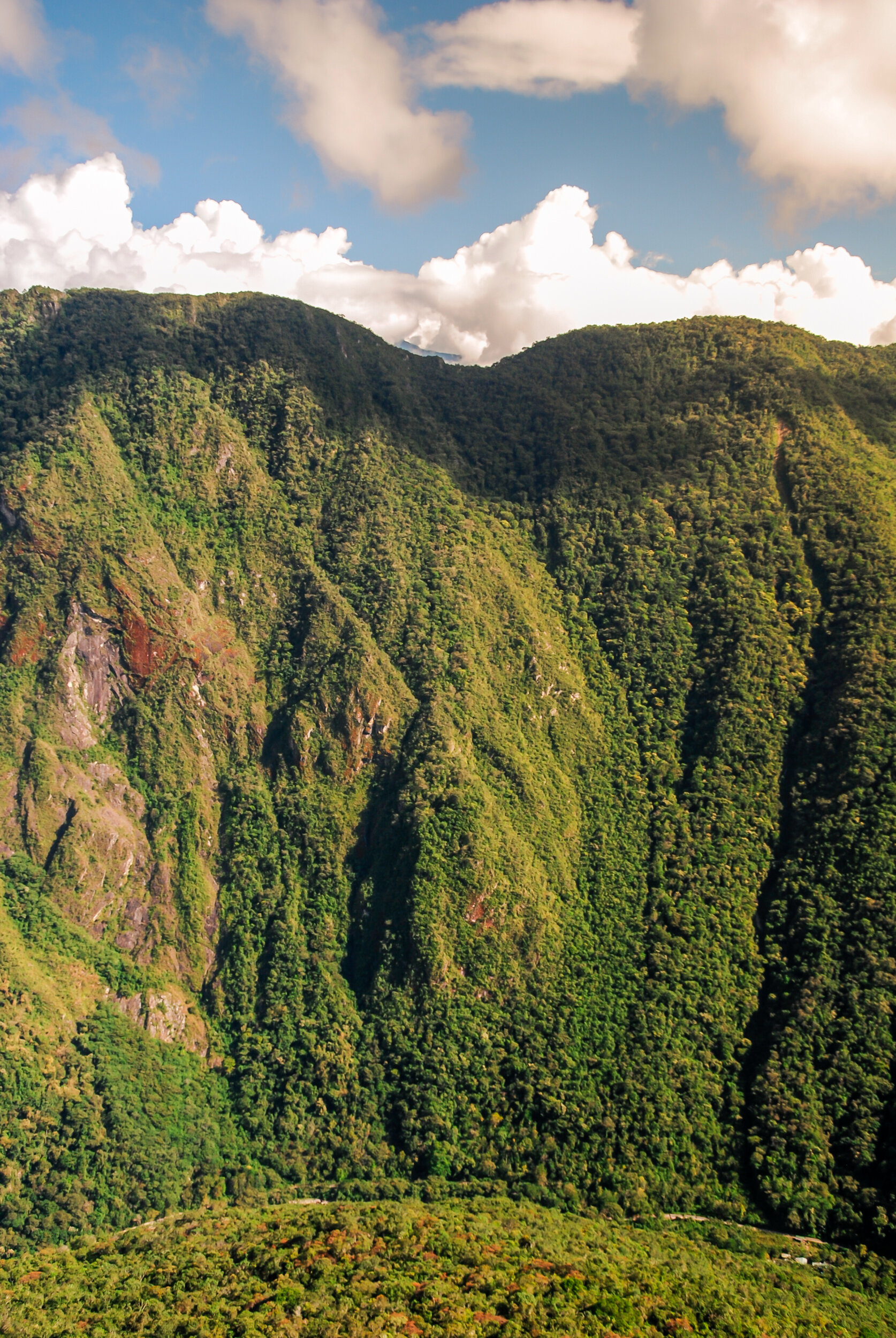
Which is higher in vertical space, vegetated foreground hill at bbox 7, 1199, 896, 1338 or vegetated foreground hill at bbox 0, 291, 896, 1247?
vegetated foreground hill at bbox 0, 291, 896, 1247

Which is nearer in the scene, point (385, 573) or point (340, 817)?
point (340, 817)

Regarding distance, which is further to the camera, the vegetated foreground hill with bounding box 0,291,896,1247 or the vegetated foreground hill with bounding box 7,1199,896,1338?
the vegetated foreground hill with bounding box 0,291,896,1247

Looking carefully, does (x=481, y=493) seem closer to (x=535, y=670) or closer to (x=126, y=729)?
(x=535, y=670)

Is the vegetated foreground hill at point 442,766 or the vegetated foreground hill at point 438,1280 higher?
the vegetated foreground hill at point 442,766

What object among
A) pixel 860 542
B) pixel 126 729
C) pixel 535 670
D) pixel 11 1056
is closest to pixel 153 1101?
pixel 11 1056

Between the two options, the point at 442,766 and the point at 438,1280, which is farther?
the point at 442,766
